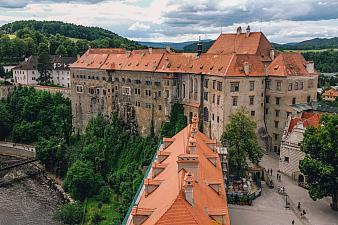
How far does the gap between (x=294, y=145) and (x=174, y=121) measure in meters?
18.1

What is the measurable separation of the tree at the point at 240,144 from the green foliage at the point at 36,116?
43.9 m

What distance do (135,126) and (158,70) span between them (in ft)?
33.7

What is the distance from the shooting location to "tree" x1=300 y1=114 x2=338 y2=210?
1336 inches

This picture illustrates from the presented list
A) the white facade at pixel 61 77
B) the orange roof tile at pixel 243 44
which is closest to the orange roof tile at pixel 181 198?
the orange roof tile at pixel 243 44

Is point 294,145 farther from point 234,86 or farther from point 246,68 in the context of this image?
point 246,68

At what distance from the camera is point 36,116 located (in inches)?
3292

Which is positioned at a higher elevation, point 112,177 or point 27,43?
point 27,43

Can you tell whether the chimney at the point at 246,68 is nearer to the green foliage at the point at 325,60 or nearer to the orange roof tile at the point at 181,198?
the orange roof tile at the point at 181,198

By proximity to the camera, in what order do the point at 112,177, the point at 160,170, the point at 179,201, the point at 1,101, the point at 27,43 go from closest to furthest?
1. the point at 179,201
2. the point at 160,170
3. the point at 112,177
4. the point at 1,101
5. the point at 27,43

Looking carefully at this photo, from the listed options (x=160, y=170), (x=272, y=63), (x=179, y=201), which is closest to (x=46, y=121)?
(x=272, y=63)

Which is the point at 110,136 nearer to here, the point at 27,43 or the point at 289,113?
the point at 289,113

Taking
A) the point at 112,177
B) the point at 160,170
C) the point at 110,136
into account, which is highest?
the point at 160,170

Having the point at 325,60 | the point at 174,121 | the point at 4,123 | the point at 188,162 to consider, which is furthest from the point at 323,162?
A: the point at 325,60

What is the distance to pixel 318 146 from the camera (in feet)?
115
